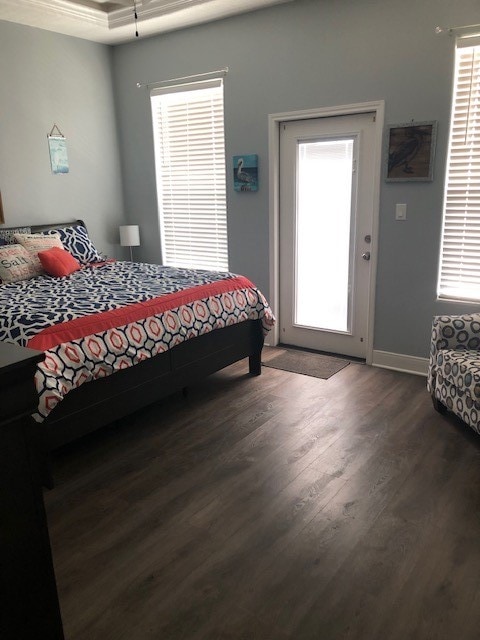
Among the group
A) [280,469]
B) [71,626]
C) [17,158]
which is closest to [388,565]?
[280,469]

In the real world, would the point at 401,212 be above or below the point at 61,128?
below

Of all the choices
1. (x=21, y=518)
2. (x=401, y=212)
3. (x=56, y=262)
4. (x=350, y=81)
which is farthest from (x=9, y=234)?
(x=21, y=518)

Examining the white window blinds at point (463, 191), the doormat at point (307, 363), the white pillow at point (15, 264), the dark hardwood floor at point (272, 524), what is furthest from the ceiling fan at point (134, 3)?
the dark hardwood floor at point (272, 524)

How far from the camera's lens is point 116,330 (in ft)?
9.50

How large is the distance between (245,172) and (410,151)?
1480mm

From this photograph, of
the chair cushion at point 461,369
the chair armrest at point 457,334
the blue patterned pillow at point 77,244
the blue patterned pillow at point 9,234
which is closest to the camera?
the chair cushion at point 461,369

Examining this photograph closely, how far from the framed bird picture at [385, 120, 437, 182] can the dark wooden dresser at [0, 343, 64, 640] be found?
3334 millimetres

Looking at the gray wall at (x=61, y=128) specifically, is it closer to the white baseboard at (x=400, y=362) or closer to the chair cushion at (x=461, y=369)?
the white baseboard at (x=400, y=362)

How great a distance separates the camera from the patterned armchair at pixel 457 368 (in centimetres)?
287

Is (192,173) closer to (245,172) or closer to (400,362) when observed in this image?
(245,172)

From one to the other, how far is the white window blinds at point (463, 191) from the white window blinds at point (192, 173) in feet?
6.73

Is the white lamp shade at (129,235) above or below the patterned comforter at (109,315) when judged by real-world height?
above

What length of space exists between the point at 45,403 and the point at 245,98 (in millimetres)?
3240

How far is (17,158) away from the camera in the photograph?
455 centimetres
